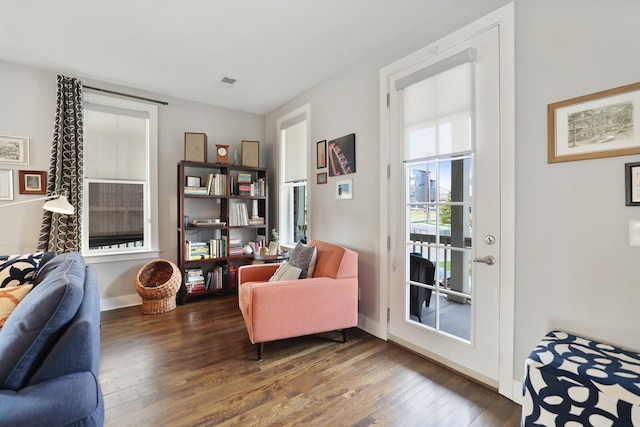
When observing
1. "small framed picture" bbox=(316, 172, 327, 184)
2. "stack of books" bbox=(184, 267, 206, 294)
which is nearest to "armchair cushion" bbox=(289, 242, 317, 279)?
"small framed picture" bbox=(316, 172, 327, 184)

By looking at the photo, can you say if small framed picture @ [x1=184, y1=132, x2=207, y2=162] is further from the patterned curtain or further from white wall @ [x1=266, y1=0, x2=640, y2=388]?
white wall @ [x1=266, y1=0, x2=640, y2=388]

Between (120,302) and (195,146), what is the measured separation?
209cm

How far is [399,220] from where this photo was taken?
8.12 feet

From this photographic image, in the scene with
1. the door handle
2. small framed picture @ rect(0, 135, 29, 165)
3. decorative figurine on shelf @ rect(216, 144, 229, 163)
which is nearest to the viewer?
the door handle

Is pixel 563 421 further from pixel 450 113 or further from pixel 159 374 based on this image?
pixel 159 374

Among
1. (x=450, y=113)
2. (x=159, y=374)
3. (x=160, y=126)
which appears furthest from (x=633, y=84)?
(x=160, y=126)

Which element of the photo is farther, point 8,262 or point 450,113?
point 450,113

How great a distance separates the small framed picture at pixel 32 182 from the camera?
2.94 metres

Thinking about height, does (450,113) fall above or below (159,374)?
above

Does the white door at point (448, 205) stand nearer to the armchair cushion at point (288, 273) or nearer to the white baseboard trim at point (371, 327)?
the white baseboard trim at point (371, 327)

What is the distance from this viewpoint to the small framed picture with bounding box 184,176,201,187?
371 centimetres

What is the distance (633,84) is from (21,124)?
481 centimetres

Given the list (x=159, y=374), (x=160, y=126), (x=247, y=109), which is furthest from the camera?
(x=247, y=109)

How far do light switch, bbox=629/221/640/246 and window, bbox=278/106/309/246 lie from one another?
2.76 metres
